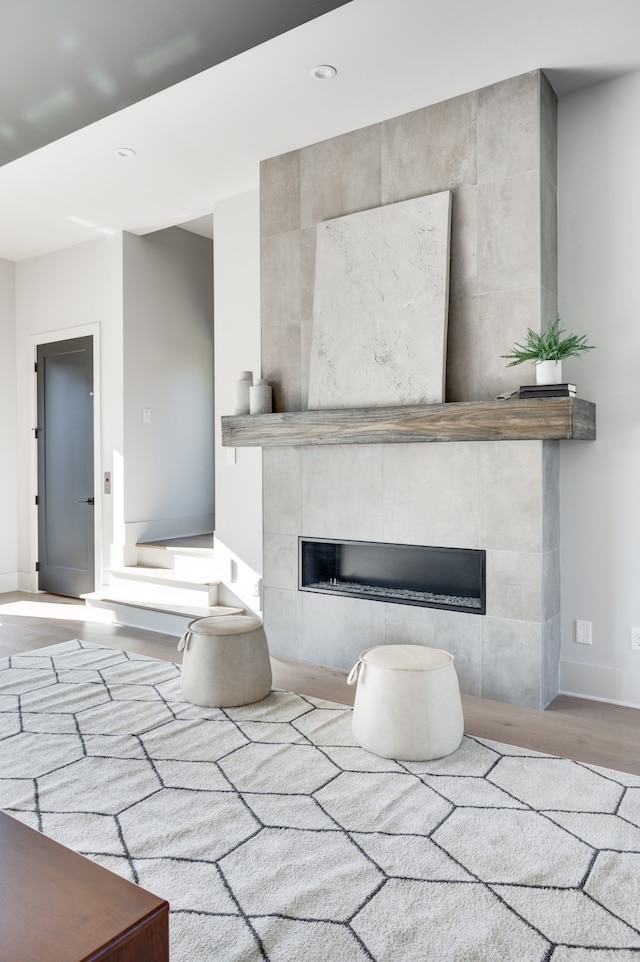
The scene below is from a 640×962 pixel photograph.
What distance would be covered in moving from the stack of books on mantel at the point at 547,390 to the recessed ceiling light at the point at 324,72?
5.35 feet

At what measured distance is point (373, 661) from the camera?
2.55 metres

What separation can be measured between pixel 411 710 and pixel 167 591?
2514 mm

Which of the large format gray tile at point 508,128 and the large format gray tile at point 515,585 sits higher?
the large format gray tile at point 508,128

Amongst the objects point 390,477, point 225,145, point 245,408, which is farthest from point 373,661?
point 225,145

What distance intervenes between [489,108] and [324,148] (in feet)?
3.11

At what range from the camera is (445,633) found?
10.7ft

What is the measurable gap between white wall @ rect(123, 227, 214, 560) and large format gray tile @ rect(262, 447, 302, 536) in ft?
5.46

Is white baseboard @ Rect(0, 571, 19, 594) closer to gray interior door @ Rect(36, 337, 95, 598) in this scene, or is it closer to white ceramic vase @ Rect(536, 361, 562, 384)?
gray interior door @ Rect(36, 337, 95, 598)

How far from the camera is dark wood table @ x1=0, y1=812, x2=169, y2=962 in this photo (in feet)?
3.39

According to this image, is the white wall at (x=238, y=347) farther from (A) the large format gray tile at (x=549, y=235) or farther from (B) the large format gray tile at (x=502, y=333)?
(A) the large format gray tile at (x=549, y=235)

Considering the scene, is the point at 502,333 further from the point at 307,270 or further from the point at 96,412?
the point at 96,412

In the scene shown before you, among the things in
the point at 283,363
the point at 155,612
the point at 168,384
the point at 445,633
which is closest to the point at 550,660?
the point at 445,633

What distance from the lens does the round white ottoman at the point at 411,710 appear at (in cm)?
243

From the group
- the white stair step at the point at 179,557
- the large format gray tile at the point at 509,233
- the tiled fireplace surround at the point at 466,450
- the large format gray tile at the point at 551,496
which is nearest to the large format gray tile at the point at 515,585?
the tiled fireplace surround at the point at 466,450
